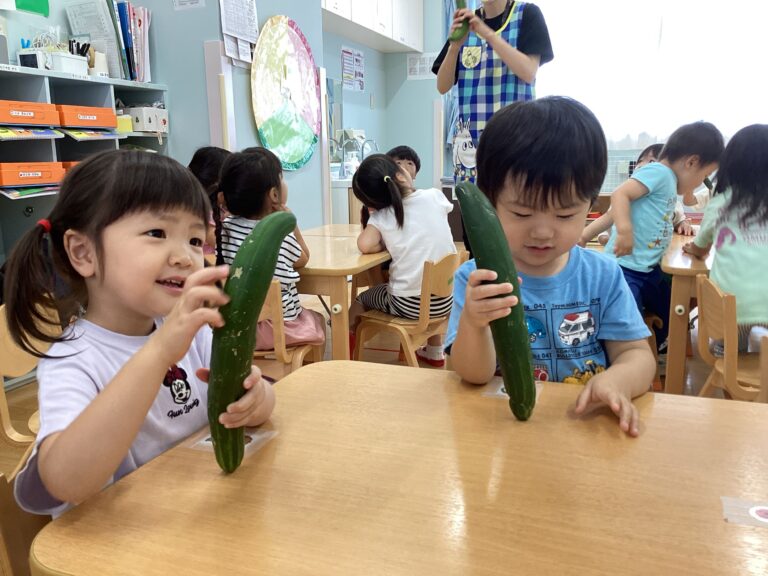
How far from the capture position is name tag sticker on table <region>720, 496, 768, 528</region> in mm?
604

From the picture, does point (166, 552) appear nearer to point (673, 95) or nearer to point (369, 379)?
point (369, 379)

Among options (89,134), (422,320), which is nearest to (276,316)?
(422,320)

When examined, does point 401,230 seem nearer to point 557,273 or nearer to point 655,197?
point 655,197

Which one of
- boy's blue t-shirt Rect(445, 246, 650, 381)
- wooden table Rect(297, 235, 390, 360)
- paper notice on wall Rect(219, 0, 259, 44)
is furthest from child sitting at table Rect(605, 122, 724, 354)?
paper notice on wall Rect(219, 0, 259, 44)

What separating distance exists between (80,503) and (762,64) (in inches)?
249

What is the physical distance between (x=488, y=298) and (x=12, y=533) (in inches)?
26.7

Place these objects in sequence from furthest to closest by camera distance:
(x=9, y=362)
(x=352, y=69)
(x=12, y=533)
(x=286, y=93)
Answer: (x=352, y=69), (x=286, y=93), (x=9, y=362), (x=12, y=533)

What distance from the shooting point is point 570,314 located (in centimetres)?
117

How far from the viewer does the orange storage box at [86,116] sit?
2.88 meters

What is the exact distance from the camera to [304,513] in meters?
0.63

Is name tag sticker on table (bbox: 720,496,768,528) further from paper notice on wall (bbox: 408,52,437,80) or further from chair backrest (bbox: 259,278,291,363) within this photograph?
paper notice on wall (bbox: 408,52,437,80)

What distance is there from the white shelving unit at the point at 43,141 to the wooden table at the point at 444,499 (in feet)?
8.11

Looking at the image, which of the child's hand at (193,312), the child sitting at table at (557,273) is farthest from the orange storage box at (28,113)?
the child's hand at (193,312)

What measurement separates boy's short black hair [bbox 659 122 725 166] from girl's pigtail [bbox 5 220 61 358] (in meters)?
2.50
